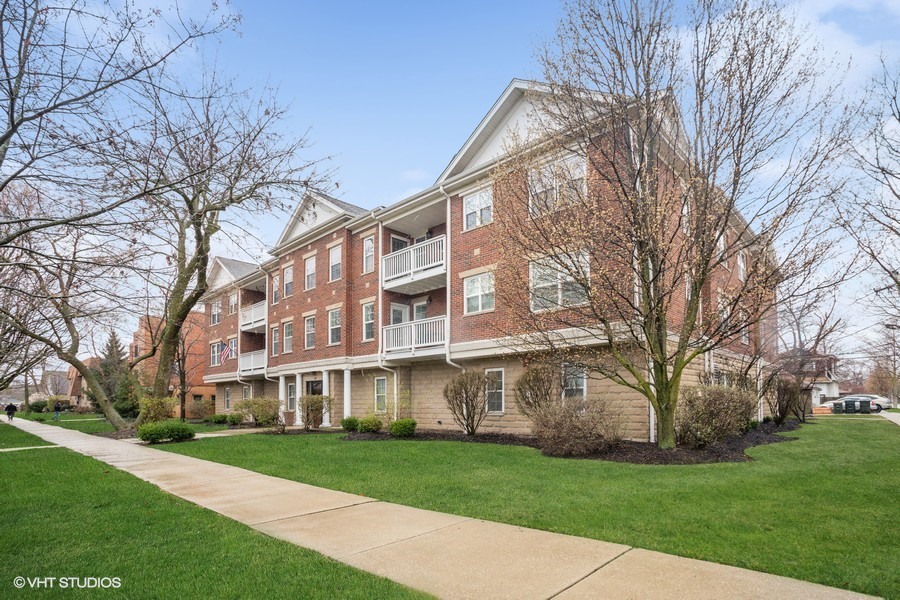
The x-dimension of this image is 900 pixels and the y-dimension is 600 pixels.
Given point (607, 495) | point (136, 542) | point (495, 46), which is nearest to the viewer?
point (136, 542)

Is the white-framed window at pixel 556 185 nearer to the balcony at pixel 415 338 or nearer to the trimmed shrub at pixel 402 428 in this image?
the balcony at pixel 415 338

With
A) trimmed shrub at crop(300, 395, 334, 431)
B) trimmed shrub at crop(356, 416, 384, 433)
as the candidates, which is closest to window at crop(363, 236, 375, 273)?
trimmed shrub at crop(300, 395, 334, 431)

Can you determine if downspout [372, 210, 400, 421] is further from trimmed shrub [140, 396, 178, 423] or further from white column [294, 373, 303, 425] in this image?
trimmed shrub [140, 396, 178, 423]

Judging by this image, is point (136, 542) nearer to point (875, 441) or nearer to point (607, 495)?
point (607, 495)

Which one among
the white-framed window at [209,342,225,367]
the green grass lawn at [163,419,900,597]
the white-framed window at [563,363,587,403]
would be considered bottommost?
the green grass lawn at [163,419,900,597]

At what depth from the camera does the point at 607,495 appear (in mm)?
7477

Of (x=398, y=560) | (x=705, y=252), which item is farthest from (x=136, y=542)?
(x=705, y=252)

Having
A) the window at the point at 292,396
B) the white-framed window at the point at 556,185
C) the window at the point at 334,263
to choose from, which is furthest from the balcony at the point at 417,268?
the window at the point at 292,396

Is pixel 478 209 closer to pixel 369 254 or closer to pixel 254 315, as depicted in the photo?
pixel 369 254

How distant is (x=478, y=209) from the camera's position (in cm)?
1791

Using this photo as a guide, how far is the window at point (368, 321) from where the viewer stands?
22.6 meters

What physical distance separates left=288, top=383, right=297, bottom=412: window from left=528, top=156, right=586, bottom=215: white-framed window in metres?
19.0

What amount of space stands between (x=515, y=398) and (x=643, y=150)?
7850 mm

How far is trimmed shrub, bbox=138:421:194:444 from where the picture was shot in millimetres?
17059
